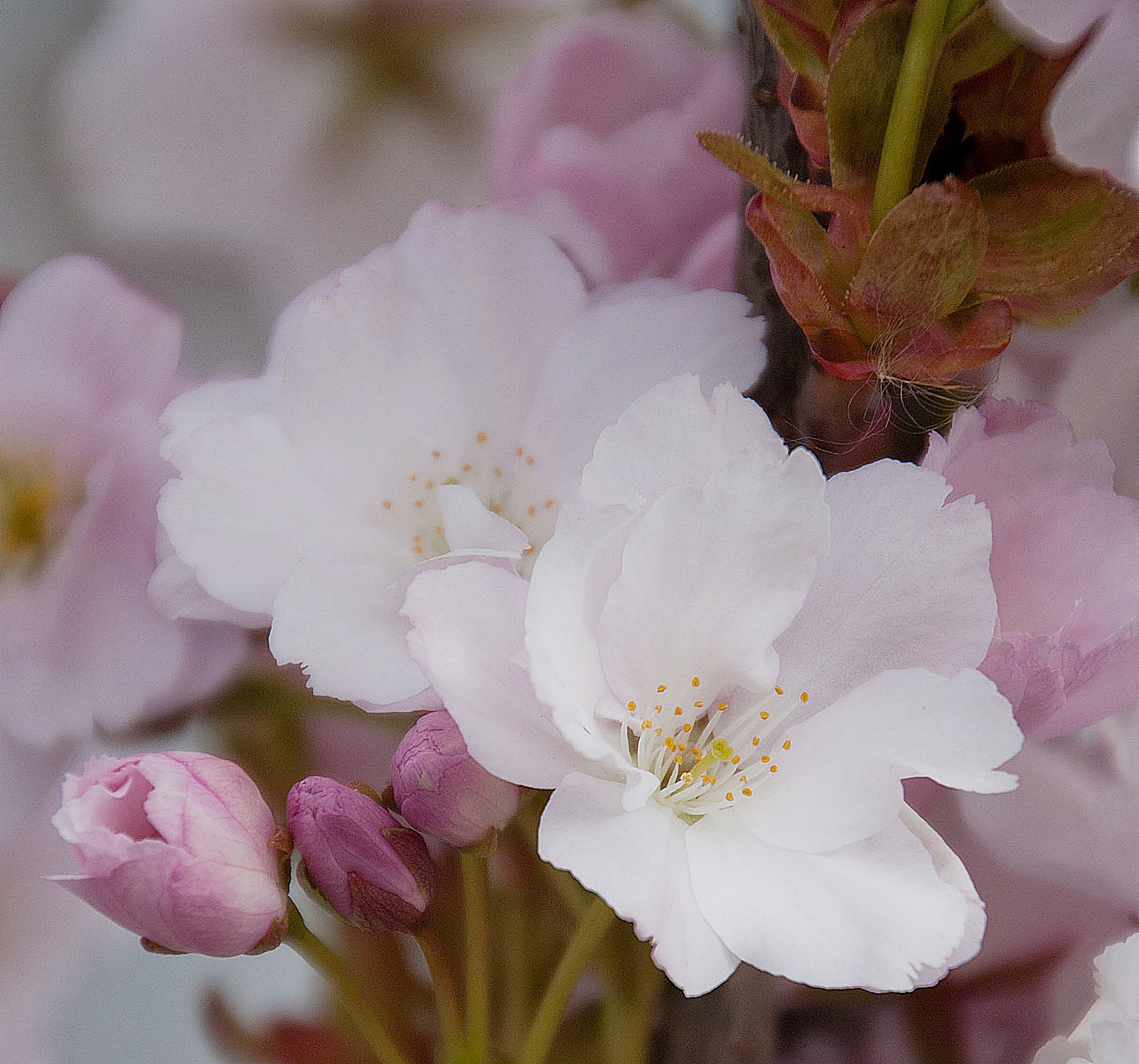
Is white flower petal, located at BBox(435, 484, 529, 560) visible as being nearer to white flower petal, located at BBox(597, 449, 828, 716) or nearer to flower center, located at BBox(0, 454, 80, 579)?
white flower petal, located at BBox(597, 449, 828, 716)

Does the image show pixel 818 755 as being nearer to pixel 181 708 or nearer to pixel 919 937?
pixel 919 937

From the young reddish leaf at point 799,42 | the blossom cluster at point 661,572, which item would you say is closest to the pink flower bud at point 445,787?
the blossom cluster at point 661,572

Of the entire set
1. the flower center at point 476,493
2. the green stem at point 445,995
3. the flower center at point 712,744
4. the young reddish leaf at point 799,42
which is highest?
the young reddish leaf at point 799,42

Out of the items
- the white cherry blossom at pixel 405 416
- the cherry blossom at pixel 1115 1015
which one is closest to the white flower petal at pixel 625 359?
the white cherry blossom at pixel 405 416

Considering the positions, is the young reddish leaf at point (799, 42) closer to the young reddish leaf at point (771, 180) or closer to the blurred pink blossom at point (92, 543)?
the young reddish leaf at point (771, 180)

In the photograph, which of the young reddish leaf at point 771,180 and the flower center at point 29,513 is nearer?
the young reddish leaf at point 771,180

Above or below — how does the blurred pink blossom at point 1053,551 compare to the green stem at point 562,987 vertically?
above
